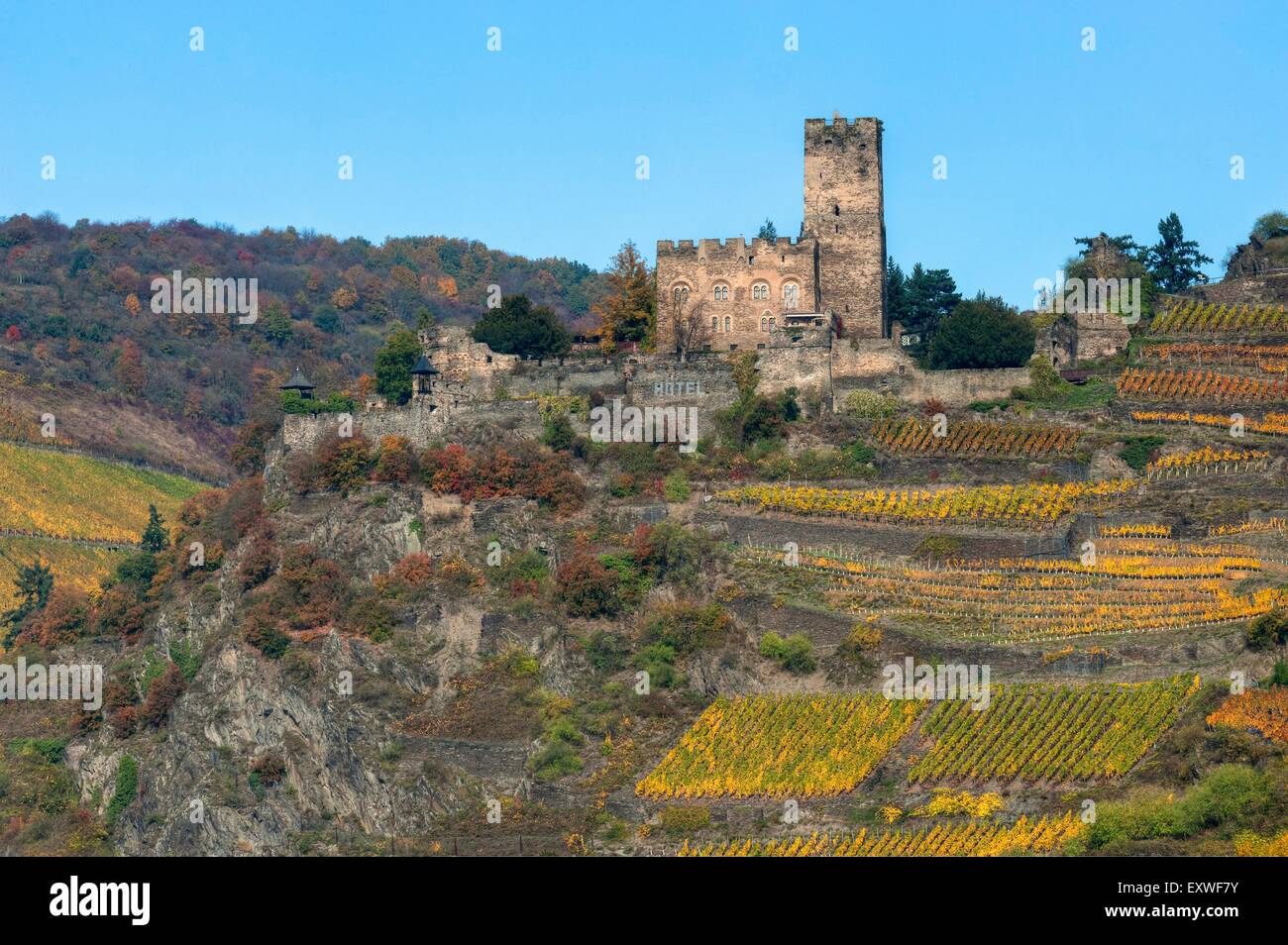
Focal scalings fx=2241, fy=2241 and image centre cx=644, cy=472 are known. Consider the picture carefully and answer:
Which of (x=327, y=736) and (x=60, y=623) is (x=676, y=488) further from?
(x=60, y=623)

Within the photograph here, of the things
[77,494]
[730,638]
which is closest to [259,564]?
[730,638]

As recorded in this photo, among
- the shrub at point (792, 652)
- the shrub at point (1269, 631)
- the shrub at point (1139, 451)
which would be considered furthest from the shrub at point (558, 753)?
the shrub at point (1139, 451)

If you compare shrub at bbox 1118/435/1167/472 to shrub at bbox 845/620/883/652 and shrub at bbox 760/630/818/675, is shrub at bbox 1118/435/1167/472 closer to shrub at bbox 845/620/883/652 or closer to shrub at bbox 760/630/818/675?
shrub at bbox 845/620/883/652

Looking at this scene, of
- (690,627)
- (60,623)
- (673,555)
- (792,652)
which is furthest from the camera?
(60,623)

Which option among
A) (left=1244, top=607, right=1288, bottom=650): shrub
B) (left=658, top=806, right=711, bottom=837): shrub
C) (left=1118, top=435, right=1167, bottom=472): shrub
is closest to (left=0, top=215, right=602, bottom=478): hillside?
(left=1118, top=435, right=1167, bottom=472): shrub

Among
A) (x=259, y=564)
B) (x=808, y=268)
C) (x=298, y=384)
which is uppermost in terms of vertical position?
(x=808, y=268)

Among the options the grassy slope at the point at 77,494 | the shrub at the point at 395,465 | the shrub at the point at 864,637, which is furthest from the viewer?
the grassy slope at the point at 77,494

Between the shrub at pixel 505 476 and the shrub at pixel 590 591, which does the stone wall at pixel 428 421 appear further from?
the shrub at pixel 590 591
